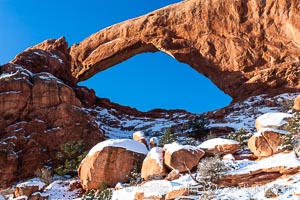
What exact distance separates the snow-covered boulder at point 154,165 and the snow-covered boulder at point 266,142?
4.27 m

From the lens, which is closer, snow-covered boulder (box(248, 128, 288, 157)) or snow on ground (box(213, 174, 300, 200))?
snow on ground (box(213, 174, 300, 200))

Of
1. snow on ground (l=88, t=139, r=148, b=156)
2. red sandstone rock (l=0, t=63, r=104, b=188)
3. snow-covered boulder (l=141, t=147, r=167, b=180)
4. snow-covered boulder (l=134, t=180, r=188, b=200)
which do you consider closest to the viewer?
snow-covered boulder (l=134, t=180, r=188, b=200)

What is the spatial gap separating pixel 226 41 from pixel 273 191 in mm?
34732

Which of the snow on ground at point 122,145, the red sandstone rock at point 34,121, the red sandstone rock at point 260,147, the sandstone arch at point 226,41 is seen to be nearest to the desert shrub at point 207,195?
the red sandstone rock at point 260,147

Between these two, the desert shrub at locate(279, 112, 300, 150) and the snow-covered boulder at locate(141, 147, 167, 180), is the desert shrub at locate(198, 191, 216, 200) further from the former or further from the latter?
the desert shrub at locate(279, 112, 300, 150)

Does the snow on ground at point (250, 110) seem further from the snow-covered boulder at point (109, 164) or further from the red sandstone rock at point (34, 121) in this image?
the snow-covered boulder at point (109, 164)

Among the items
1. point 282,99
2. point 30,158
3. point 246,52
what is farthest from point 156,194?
point 246,52

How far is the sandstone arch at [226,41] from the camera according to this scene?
42.2 m

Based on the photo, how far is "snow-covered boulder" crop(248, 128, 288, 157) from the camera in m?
18.2

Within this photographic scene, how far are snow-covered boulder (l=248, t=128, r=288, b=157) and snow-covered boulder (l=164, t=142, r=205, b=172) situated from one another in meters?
2.53

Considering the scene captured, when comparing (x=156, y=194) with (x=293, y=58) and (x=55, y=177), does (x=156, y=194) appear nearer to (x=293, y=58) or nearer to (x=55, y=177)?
(x=55, y=177)

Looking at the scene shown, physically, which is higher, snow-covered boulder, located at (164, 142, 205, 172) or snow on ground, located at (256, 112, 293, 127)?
snow on ground, located at (256, 112, 293, 127)

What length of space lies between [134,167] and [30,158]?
39.9ft

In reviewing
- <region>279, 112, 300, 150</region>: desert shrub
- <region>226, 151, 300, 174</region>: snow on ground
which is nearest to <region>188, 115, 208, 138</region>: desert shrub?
<region>279, 112, 300, 150</region>: desert shrub
